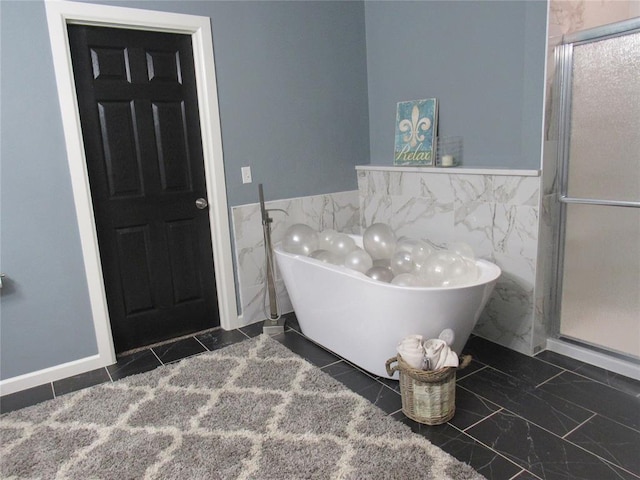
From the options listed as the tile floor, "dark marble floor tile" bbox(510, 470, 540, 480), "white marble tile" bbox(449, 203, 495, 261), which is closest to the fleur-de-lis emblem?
"white marble tile" bbox(449, 203, 495, 261)

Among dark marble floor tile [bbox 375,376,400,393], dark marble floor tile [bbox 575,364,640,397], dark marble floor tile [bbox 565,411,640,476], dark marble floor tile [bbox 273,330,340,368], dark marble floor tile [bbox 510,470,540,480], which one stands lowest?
dark marble floor tile [bbox 510,470,540,480]

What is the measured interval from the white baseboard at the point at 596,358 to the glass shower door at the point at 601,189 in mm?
49

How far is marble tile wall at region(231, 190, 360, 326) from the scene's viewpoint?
10.9 ft

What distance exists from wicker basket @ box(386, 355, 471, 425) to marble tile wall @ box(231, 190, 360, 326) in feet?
5.01

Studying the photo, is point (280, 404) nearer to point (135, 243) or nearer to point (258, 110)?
point (135, 243)

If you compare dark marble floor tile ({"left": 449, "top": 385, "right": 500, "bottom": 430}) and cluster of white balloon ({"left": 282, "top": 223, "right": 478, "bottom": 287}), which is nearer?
dark marble floor tile ({"left": 449, "top": 385, "right": 500, "bottom": 430})

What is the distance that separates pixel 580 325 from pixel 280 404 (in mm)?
1789

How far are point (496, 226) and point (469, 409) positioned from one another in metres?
1.12

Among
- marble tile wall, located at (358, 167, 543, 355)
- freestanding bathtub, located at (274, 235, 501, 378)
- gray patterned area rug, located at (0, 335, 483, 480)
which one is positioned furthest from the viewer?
marble tile wall, located at (358, 167, 543, 355)

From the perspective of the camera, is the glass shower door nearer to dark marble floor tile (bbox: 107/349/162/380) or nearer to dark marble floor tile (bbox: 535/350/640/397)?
dark marble floor tile (bbox: 535/350/640/397)

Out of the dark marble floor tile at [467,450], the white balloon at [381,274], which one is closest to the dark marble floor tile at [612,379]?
the dark marble floor tile at [467,450]

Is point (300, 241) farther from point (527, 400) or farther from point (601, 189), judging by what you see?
point (601, 189)

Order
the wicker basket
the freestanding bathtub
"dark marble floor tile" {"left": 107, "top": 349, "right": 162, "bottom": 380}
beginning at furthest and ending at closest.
Result: 1. "dark marble floor tile" {"left": 107, "top": 349, "right": 162, "bottom": 380}
2. the freestanding bathtub
3. the wicker basket

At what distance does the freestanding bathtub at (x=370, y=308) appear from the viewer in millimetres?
2271
